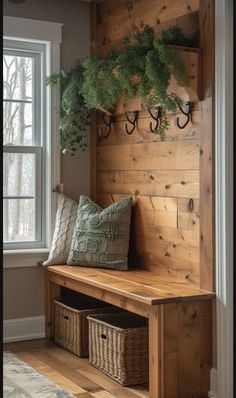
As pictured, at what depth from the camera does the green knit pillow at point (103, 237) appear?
4.11 m

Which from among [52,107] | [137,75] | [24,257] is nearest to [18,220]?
[24,257]

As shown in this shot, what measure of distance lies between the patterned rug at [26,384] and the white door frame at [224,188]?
87 cm

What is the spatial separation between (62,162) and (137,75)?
133 cm

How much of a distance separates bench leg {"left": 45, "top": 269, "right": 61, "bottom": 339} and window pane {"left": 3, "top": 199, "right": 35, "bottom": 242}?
13.3 inches

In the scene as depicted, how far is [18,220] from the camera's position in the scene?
15.0 feet

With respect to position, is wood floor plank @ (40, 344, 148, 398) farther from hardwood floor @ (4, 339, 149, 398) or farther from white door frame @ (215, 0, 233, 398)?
white door frame @ (215, 0, 233, 398)

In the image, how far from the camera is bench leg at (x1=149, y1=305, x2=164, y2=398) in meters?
3.17

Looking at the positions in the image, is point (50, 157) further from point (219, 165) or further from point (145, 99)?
point (219, 165)

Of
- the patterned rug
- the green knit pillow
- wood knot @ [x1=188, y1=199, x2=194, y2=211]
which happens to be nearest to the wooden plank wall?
wood knot @ [x1=188, y1=199, x2=194, y2=211]

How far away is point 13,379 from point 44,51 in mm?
2419

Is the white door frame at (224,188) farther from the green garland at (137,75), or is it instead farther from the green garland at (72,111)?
the green garland at (72,111)

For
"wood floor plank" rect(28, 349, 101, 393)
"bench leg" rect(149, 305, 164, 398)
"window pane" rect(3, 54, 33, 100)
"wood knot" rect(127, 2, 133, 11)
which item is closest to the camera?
"bench leg" rect(149, 305, 164, 398)

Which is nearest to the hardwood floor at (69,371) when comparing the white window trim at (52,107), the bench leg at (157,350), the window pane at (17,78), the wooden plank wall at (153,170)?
the bench leg at (157,350)

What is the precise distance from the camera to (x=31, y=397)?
3.30m
